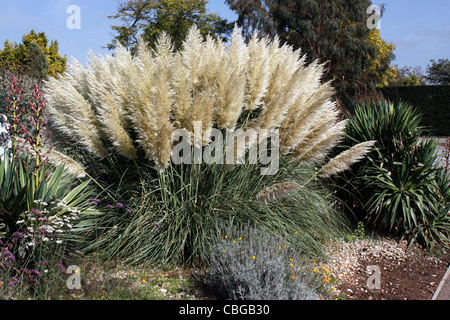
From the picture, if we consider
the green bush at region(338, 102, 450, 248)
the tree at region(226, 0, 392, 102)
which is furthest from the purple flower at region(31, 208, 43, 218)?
the tree at region(226, 0, 392, 102)

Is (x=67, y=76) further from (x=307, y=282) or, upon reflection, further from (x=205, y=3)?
(x=205, y=3)

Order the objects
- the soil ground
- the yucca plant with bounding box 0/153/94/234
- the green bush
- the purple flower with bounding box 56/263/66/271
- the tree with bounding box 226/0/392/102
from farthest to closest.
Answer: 1. the tree with bounding box 226/0/392/102
2. the green bush
3. the soil ground
4. the yucca plant with bounding box 0/153/94/234
5. the purple flower with bounding box 56/263/66/271

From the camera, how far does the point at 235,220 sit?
174 inches

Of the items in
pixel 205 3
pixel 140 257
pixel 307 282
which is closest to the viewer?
pixel 307 282

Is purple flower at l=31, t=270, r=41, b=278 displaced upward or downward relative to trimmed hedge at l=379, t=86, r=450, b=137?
downward

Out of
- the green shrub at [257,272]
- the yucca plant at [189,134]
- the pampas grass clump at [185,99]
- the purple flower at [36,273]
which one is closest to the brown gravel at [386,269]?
the yucca plant at [189,134]

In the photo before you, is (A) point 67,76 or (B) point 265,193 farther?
(A) point 67,76

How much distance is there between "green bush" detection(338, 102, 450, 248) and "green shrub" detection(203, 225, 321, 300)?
2.11m

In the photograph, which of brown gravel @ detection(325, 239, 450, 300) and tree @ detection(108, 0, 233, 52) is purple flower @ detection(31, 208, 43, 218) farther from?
tree @ detection(108, 0, 233, 52)

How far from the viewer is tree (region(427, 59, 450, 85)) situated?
133ft

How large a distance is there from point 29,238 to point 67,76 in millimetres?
2173

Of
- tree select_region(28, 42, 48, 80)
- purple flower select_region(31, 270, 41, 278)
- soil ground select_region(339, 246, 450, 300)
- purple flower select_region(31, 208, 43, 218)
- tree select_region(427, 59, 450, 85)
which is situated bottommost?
soil ground select_region(339, 246, 450, 300)

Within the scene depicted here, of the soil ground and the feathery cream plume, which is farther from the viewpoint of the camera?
the feathery cream plume
